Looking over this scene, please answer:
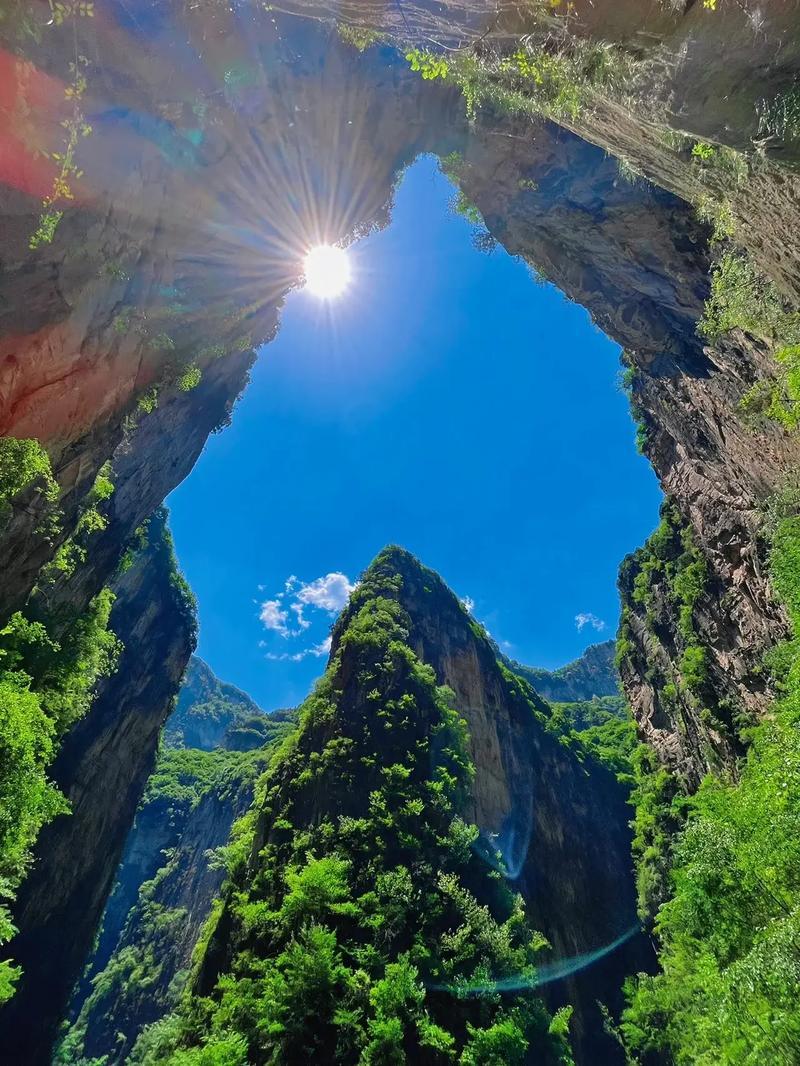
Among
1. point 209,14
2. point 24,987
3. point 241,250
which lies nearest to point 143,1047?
point 24,987

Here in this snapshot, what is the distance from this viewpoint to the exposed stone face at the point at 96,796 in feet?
69.3

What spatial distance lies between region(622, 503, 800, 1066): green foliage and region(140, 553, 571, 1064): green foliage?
5.74 meters

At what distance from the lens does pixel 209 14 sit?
14000mm

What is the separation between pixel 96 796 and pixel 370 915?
18567 mm

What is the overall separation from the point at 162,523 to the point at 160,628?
8.00 m

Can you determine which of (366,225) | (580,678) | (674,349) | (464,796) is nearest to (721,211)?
(674,349)

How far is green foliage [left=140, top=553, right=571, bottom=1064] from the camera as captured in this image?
11.9 metres

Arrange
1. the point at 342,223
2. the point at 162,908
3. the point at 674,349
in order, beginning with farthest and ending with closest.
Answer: the point at 162,908 → the point at 342,223 → the point at 674,349

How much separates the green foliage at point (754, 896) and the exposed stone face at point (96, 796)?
1765 cm

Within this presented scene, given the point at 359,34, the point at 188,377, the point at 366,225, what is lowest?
the point at 188,377

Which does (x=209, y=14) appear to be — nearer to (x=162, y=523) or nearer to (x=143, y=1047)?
(x=162, y=523)

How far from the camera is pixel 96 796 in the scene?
2553 centimetres

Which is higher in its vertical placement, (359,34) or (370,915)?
(359,34)

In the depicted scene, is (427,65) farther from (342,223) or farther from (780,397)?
(342,223)
